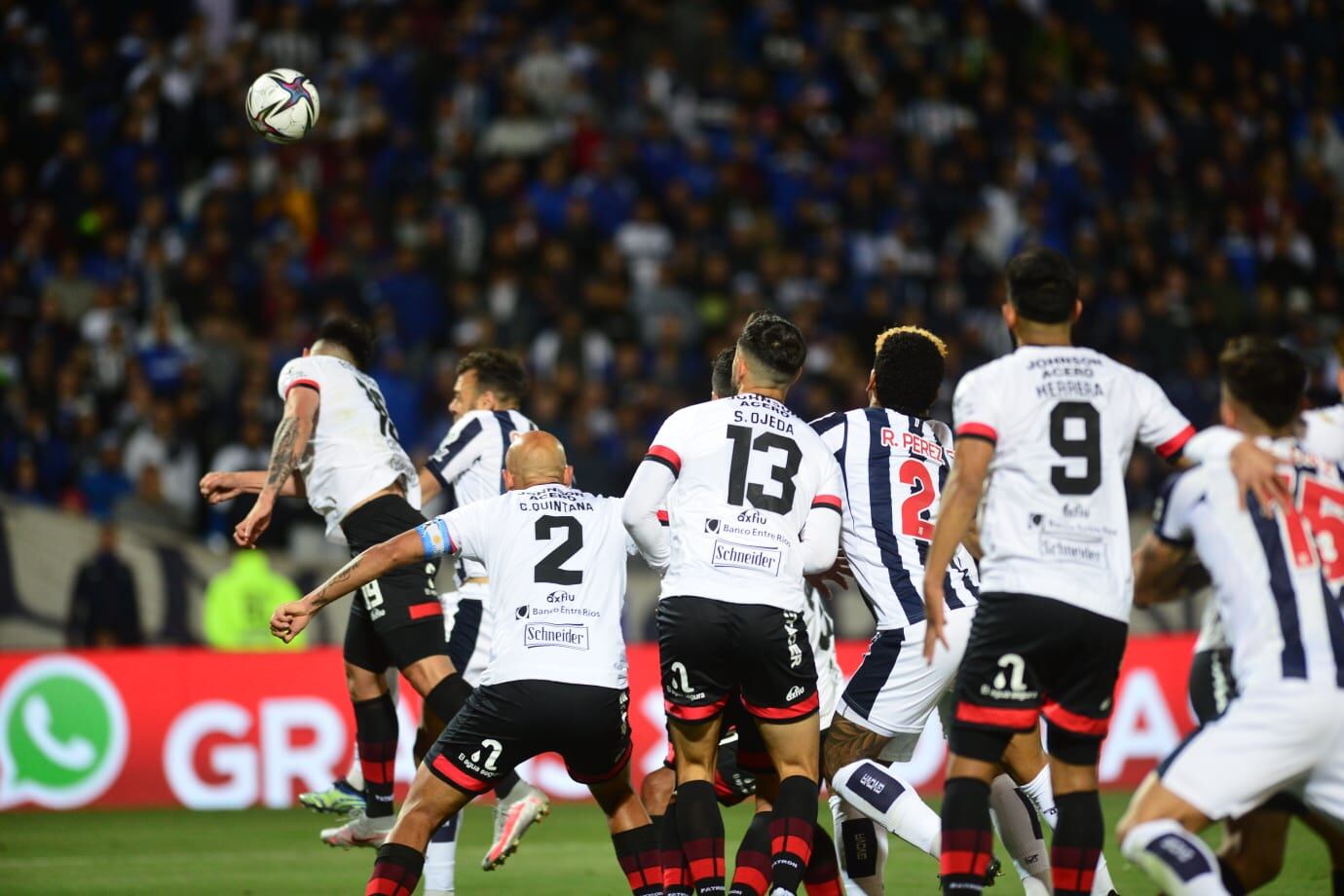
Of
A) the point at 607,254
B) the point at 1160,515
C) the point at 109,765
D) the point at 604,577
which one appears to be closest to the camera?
the point at 1160,515

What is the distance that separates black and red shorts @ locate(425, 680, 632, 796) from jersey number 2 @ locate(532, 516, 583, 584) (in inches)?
17.1

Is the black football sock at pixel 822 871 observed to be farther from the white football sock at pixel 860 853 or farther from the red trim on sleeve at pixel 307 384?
the red trim on sleeve at pixel 307 384

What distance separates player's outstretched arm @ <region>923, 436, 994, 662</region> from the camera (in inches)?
248

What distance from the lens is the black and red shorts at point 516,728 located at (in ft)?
22.9

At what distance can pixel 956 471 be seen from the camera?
635 centimetres

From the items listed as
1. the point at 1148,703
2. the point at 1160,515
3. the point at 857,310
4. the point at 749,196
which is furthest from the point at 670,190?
the point at 1160,515

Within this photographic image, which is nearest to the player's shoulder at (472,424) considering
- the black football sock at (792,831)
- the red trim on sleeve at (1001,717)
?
the black football sock at (792,831)

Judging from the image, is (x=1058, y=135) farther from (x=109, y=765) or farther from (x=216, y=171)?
(x=109, y=765)

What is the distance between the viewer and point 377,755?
29.3 feet

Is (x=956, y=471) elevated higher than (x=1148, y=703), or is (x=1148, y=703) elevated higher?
(x=956, y=471)

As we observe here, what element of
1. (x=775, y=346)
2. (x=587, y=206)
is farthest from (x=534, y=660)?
(x=587, y=206)

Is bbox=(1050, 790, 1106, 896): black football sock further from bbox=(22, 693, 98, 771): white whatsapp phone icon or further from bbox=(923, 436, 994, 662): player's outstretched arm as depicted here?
bbox=(22, 693, 98, 771): white whatsapp phone icon

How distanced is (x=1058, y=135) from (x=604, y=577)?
53.7 ft

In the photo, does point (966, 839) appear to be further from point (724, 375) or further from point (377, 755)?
point (377, 755)
